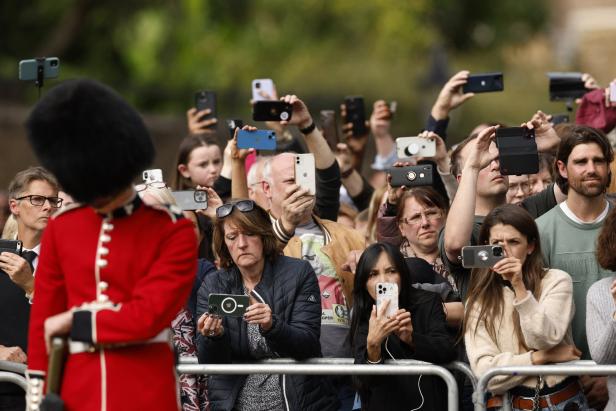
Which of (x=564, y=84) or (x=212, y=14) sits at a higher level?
(x=212, y=14)

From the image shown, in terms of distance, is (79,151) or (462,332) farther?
(462,332)

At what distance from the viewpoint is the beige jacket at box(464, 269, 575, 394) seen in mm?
7637

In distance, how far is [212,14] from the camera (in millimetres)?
28125

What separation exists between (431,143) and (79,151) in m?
3.13

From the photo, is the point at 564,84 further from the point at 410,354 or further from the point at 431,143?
the point at 410,354

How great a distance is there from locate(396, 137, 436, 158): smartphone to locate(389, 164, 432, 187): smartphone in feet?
0.75

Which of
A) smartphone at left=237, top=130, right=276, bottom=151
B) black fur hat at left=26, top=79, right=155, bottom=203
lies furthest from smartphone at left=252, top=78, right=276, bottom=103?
black fur hat at left=26, top=79, right=155, bottom=203

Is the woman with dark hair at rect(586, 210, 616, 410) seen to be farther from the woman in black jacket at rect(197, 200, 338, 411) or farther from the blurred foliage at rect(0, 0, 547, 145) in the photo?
the blurred foliage at rect(0, 0, 547, 145)

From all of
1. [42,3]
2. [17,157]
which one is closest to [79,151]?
[17,157]

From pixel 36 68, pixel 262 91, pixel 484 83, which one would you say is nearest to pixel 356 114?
pixel 262 91

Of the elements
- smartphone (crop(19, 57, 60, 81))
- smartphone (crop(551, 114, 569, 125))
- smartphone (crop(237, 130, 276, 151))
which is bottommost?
smartphone (crop(237, 130, 276, 151))

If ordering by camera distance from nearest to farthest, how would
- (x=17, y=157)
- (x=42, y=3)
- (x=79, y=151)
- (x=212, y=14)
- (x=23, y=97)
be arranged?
(x=79, y=151) < (x=17, y=157) < (x=23, y=97) < (x=42, y=3) < (x=212, y=14)

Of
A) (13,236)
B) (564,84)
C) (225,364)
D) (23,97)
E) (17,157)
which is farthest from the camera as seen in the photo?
(23,97)

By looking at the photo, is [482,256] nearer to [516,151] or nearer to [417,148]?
[516,151]
